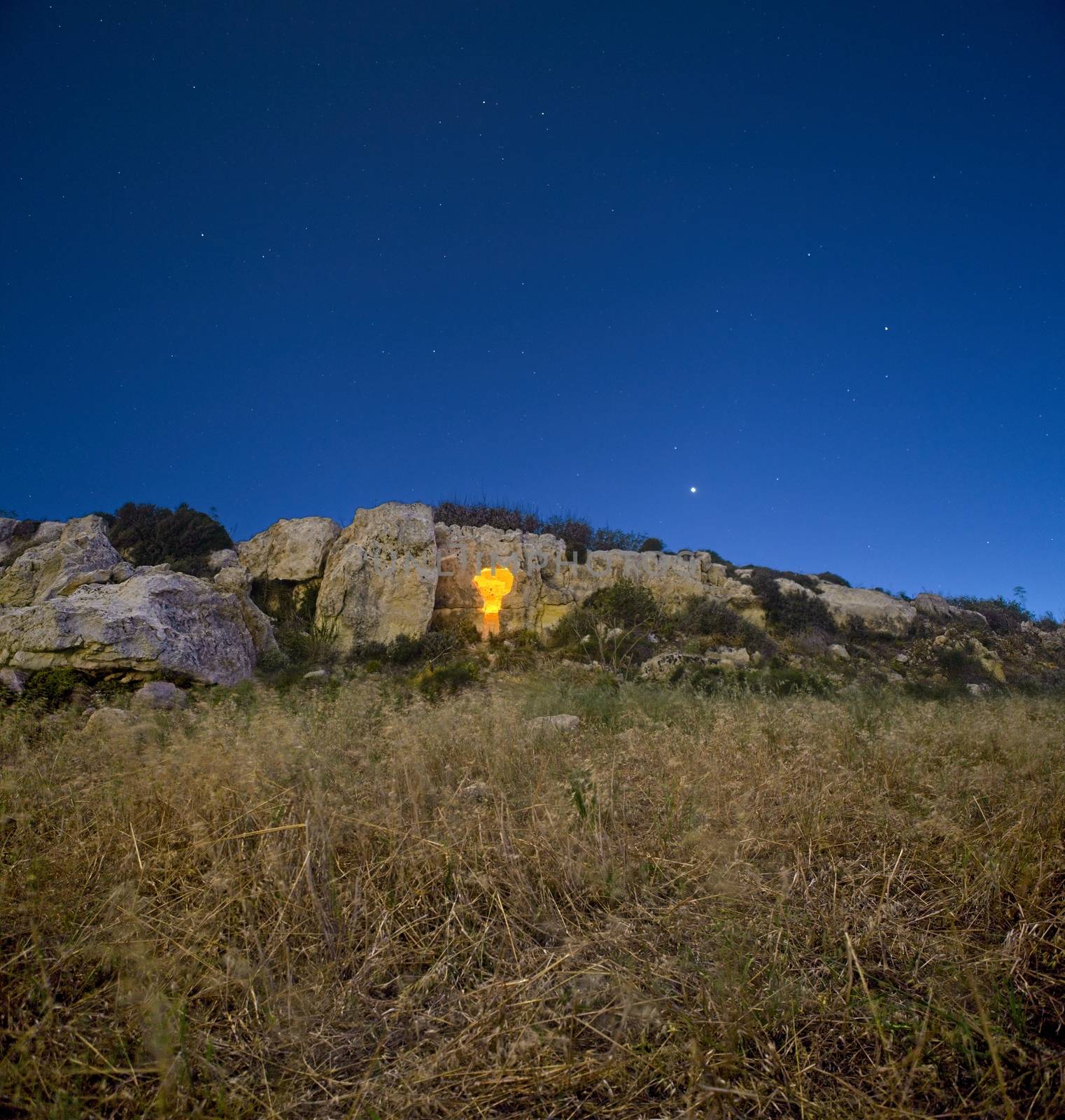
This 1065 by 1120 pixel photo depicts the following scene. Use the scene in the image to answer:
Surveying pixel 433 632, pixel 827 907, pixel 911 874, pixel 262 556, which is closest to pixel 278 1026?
pixel 827 907

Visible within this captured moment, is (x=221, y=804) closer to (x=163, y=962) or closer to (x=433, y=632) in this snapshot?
(x=163, y=962)

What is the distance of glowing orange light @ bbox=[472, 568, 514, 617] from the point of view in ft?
52.3

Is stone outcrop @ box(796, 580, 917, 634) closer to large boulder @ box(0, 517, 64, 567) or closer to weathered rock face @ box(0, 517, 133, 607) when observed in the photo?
weathered rock face @ box(0, 517, 133, 607)

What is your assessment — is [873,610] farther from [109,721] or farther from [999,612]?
[109,721]

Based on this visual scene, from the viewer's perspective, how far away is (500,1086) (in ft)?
5.08

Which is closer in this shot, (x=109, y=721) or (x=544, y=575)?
(x=109, y=721)

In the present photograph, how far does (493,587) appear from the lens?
1599 centimetres

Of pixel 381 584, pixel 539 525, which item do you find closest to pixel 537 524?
pixel 539 525

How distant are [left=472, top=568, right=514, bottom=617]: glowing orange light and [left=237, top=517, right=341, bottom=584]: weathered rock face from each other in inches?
193

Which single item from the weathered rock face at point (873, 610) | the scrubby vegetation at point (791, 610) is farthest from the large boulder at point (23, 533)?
the weathered rock face at point (873, 610)

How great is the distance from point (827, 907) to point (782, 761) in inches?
61.2

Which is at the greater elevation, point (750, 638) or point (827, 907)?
point (750, 638)

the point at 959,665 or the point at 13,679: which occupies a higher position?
the point at 959,665

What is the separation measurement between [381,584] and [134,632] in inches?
263
